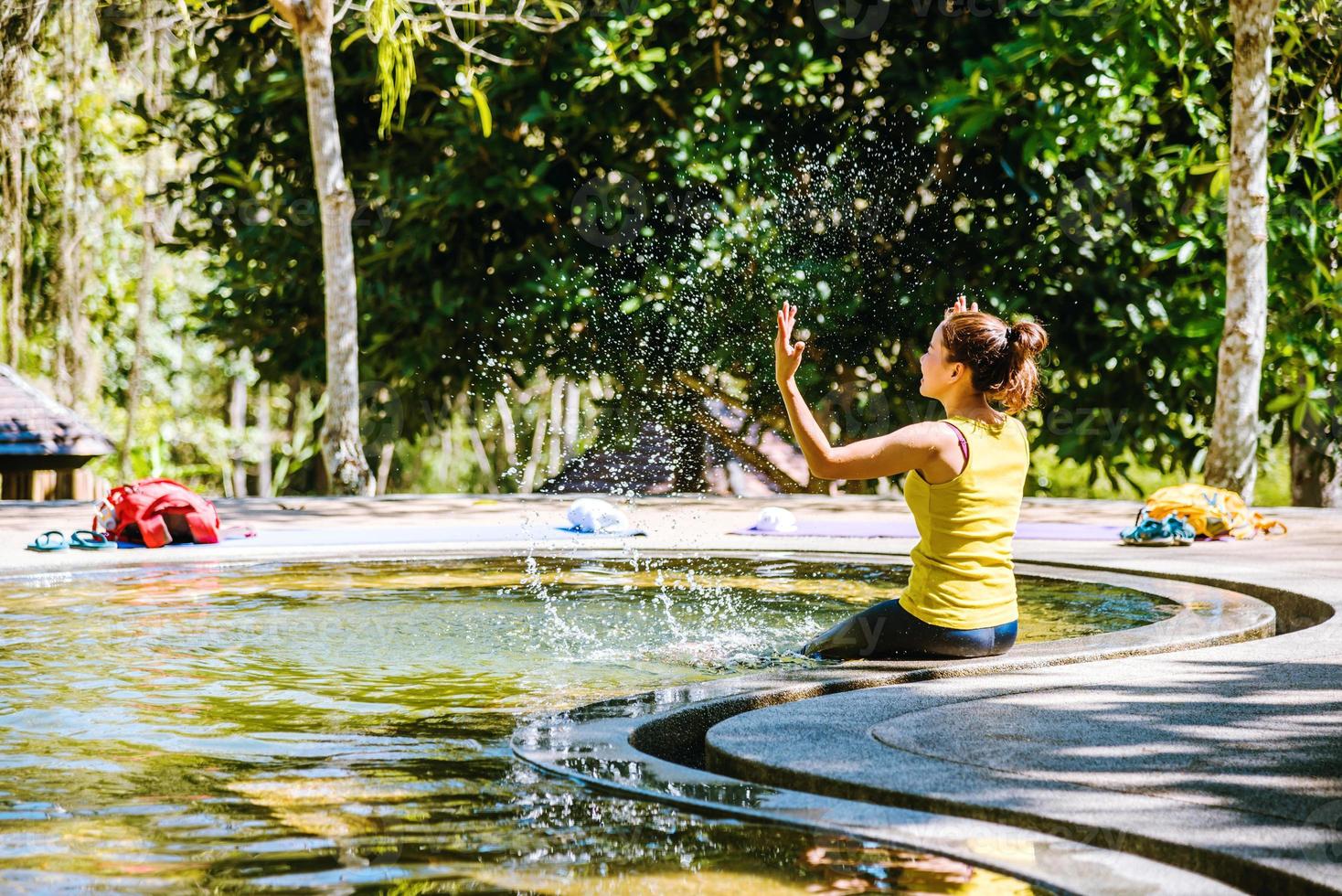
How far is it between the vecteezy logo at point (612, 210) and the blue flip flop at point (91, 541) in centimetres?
802

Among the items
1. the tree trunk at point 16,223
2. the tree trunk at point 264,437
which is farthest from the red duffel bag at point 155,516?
the tree trunk at point 264,437

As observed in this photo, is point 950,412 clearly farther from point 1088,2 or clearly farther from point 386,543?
point 1088,2

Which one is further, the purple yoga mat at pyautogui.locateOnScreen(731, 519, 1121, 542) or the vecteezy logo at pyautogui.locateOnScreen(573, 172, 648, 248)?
the vecteezy logo at pyautogui.locateOnScreen(573, 172, 648, 248)

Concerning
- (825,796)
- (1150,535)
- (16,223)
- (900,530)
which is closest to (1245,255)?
(1150,535)

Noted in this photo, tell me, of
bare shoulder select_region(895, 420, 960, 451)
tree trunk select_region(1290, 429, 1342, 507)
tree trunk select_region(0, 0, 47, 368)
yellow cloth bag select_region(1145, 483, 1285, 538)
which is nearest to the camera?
bare shoulder select_region(895, 420, 960, 451)

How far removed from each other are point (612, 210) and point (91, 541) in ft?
27.2

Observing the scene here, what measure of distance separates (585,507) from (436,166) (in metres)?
6.83

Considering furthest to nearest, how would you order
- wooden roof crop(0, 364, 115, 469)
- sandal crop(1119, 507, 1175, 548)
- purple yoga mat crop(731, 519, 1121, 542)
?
wooden roof crop(0, 364, 115, 469)
purple yoga mat crop(731, 519, 1121, 542)
sandal crop(1119, 507, 1175, 548)

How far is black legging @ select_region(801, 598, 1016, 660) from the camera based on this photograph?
474 cm

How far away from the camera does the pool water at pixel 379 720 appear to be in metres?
2.71

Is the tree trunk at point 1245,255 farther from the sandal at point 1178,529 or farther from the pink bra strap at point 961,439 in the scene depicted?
the pink bra strap at point 961,439

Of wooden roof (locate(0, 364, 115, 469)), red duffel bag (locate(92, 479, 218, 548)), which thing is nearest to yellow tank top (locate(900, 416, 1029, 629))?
red duffel bag (locate(92, 479, 218, 548))

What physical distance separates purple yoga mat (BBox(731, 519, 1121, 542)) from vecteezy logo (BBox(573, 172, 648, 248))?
601 cm

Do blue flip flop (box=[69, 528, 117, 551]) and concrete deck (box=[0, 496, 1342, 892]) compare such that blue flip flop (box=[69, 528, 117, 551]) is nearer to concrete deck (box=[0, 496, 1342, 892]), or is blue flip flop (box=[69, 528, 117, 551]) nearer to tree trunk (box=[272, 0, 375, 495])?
tree trunk (box=[272, 0, 375, 495])
